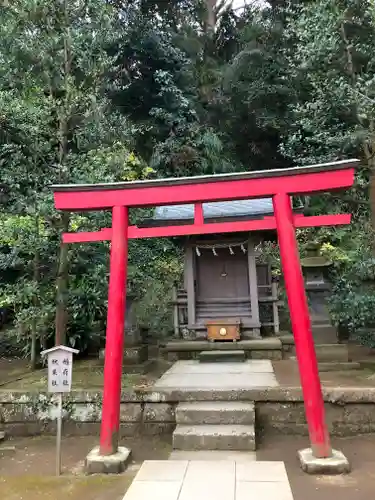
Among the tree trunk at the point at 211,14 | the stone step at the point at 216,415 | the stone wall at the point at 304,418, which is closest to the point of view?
the stone step at the point at 216,415

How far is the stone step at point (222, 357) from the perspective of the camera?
28.4 feet

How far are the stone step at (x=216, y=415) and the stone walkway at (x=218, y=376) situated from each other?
1.23ft

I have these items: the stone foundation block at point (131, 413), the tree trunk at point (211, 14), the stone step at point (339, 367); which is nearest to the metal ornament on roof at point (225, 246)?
the stone step at point (339, 367)

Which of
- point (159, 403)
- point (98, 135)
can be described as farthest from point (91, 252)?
point (159, 403)

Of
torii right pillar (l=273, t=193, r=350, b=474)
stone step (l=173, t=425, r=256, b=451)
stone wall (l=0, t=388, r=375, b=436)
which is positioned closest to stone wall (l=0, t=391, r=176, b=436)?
stone wall (l=0, t=388, r=375, b=436)

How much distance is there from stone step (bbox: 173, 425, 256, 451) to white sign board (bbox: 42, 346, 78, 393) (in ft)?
4.93

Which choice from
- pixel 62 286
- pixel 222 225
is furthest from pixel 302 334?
pixel 62 286

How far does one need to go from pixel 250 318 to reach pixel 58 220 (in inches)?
191

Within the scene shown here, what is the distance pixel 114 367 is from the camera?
4.91m

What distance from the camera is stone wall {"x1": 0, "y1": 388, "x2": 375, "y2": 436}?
5.73 m

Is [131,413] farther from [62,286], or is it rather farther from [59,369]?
[62,286]

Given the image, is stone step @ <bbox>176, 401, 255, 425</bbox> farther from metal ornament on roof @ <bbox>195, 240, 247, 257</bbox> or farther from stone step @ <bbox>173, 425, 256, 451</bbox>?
metal ornament on roof @ <bbox>195, 240, 247, 257</bbox>

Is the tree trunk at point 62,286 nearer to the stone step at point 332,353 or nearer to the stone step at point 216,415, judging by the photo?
the stone step at point 216,415

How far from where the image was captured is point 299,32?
791cm
